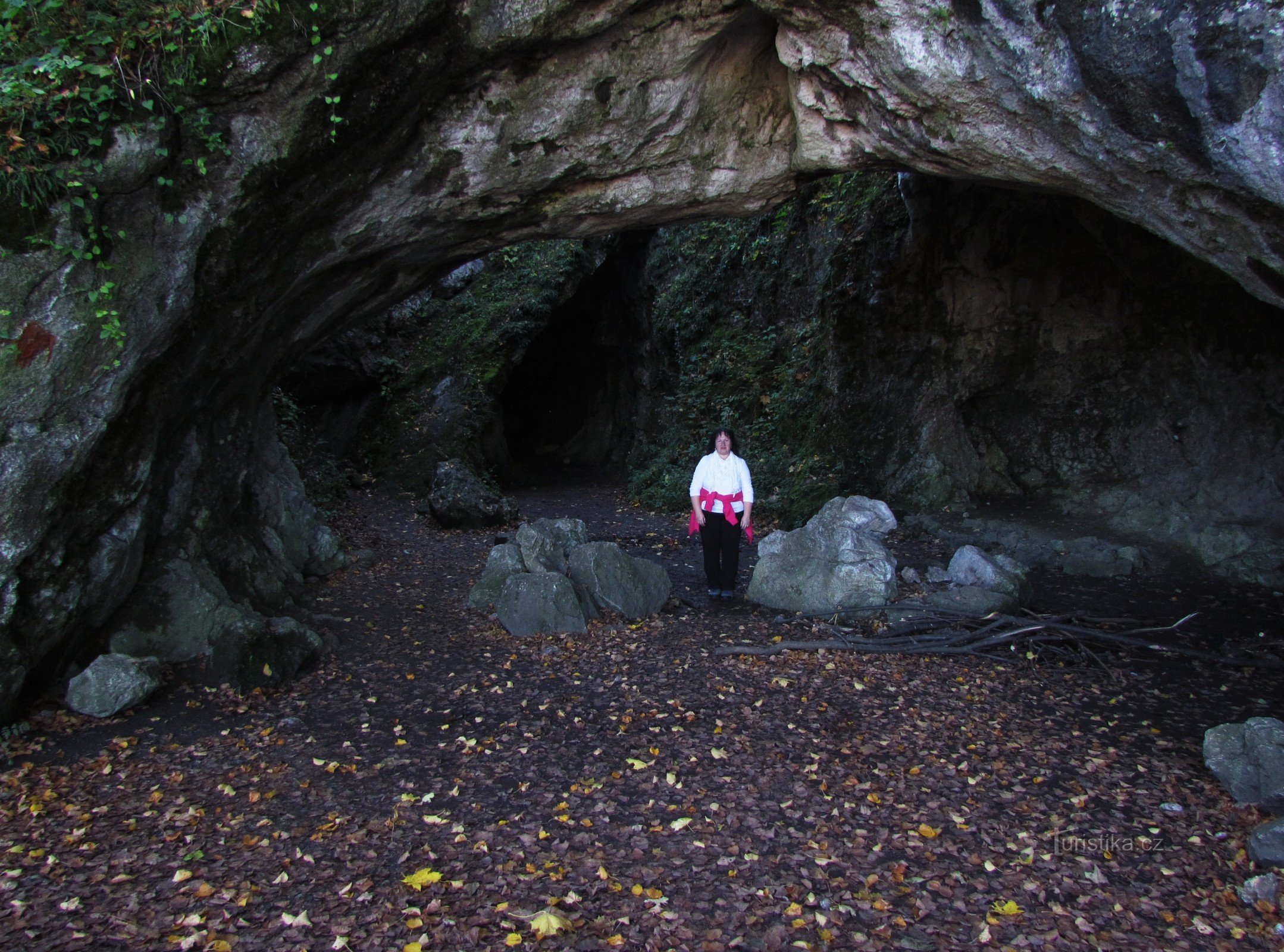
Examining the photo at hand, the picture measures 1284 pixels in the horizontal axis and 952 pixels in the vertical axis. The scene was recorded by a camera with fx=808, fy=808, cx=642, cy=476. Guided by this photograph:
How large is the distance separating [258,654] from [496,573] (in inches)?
101

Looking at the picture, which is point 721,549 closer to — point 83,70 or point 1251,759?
point 1251,759

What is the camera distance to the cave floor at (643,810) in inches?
130

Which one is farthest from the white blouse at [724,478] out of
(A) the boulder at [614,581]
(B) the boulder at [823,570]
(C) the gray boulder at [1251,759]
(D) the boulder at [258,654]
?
(C) the gray boulder at [1251,759]

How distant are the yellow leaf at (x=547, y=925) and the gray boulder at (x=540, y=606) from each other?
373cm

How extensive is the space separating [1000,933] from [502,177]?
18.6ft

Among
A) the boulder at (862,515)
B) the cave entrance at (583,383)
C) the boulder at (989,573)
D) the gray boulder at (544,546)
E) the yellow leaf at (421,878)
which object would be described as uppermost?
the cave entrance at (583,383)

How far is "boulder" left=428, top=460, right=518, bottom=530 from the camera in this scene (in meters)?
12.5

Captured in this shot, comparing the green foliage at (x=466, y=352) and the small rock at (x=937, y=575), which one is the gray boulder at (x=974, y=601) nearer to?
the small rock at (x=937, y=575)

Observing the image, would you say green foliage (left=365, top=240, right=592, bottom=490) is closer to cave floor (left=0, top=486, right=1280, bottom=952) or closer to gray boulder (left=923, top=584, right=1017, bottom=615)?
cave floor (left=0, top=486, right=1280, bottom=952)

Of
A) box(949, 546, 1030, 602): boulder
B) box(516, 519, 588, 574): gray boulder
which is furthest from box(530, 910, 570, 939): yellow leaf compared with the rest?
box(949, 546, 1030, 602): boulder

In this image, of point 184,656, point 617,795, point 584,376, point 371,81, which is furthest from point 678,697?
point 584,376

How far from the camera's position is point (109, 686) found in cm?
498

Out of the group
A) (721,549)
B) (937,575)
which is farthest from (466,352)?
(937,575)

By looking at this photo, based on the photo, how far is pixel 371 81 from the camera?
512 centimetres
